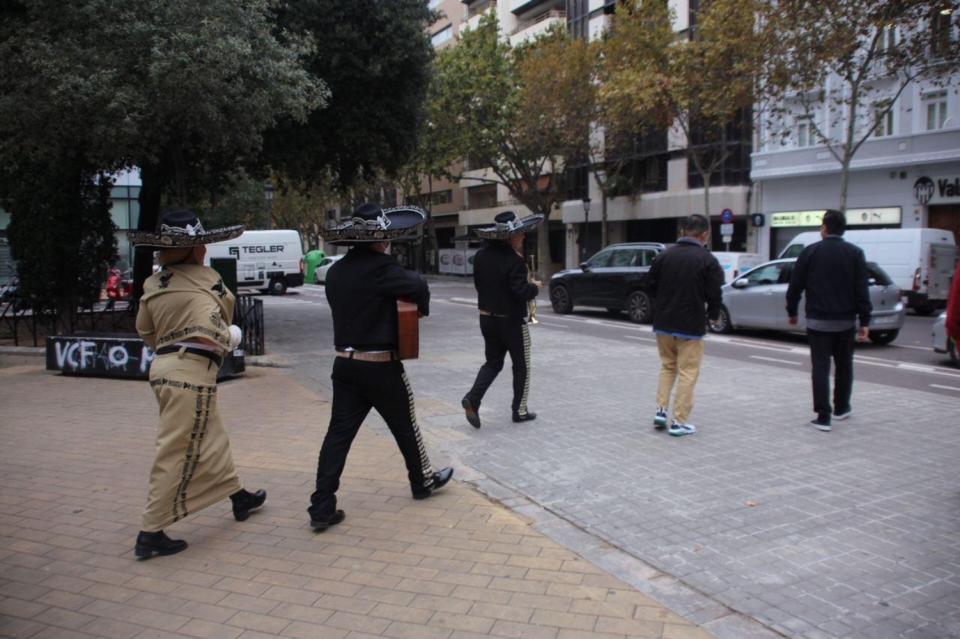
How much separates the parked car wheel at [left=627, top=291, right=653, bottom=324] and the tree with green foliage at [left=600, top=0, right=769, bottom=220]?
27.7 ft

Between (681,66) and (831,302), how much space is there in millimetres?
19748

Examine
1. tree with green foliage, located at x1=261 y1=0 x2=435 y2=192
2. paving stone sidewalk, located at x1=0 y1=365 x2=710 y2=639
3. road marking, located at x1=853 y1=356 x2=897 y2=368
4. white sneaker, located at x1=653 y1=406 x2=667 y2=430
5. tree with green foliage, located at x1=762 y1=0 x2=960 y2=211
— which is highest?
tree with green foliage, located at x1=762 y1=0 x2=960 y2=211

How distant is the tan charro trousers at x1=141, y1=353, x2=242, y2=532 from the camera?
13.8 feet

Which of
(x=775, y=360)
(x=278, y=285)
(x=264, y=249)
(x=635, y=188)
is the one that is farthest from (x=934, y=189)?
(x=264, y=249)

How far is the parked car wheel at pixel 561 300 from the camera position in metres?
19.7

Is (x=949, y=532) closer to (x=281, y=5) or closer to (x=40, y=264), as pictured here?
(x=281, y=5)

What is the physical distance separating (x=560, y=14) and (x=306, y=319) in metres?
31.0

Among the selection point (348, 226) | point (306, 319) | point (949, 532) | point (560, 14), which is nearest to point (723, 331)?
point (306, 319)

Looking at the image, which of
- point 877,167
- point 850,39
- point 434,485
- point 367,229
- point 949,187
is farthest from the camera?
point 877,167

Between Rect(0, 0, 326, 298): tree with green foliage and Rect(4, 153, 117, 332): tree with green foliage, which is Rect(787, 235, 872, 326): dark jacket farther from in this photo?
Rect(4, 153, 117, 332): tree with green foliage

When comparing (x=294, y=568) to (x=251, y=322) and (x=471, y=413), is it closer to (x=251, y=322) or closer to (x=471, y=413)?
(x=471, y=413)

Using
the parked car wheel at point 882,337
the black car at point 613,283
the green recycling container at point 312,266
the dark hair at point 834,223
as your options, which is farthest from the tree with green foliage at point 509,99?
the dark hair at point 834,223

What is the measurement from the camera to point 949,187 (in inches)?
998

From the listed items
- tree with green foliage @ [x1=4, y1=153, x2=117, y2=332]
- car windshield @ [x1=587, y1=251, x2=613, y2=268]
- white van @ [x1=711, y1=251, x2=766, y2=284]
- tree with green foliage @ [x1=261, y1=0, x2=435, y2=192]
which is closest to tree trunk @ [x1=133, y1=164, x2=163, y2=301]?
tree with green foliage @ [x1=4, y1=153, x2=117, y2=332]
